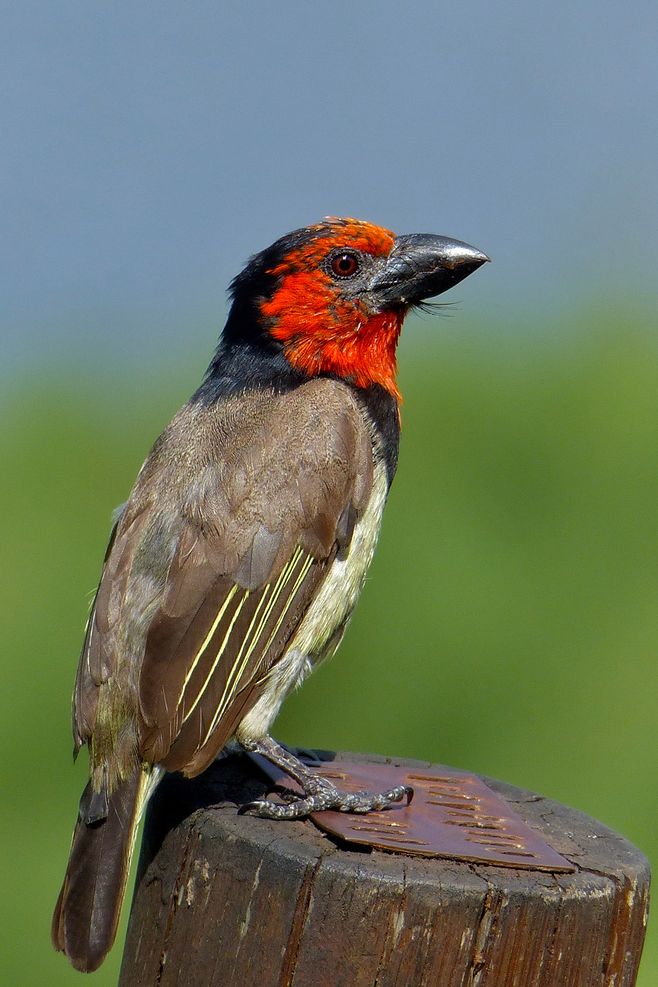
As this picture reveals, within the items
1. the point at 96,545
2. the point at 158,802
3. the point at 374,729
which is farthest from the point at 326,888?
the point at 96,545

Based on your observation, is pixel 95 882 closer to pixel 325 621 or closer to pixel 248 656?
pixel 248 656

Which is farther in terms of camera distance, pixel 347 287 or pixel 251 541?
pixel 347 287

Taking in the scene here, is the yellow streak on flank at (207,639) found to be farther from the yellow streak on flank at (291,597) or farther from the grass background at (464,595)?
the grass background at (464,595)

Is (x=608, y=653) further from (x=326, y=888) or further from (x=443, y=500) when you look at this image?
(x=326, y=888)

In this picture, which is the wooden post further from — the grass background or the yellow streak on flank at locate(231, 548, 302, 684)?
the grass background

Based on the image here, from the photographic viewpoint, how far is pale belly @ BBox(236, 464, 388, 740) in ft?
14.4

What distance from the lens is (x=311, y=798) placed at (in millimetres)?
3758

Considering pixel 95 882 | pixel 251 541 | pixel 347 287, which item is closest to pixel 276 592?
pixel 251 541

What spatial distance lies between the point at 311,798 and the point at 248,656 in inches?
23.3

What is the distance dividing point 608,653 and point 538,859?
12.2 feet

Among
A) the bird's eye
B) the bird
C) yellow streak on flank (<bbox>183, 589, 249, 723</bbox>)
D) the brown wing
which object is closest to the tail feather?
the bird

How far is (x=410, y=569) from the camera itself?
7051 millimetres

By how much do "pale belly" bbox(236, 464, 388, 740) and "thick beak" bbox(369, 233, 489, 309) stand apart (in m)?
0.77

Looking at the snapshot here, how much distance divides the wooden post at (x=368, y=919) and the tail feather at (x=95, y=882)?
264 millimetres
